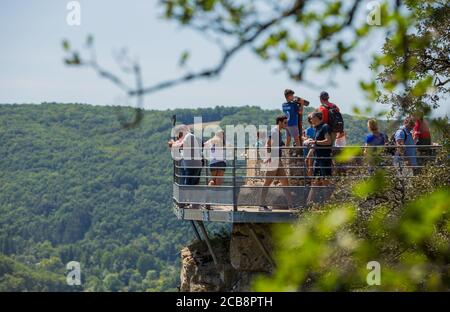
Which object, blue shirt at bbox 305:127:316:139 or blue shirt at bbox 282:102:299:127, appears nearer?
blue shirt at bbox 282:102:299:127

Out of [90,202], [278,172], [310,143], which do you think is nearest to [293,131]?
[310,143]

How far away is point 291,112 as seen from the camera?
15.4m

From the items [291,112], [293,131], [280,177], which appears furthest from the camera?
[293,131]

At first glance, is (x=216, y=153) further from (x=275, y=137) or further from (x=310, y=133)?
(x=310, y=133)

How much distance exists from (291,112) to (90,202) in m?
146

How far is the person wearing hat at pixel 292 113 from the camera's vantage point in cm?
1538

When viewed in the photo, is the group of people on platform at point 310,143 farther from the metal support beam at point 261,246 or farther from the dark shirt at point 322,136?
the metal support beam at point 261,246

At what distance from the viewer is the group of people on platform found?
1475 centimetres

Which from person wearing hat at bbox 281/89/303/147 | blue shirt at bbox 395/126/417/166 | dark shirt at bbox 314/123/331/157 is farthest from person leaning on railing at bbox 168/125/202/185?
blue shirt at bbox 395/126/417/166

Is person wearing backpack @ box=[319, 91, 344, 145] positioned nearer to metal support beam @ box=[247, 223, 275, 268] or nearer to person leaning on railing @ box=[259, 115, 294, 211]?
person leaning on railing @ box=[259, 115, 294, 211]

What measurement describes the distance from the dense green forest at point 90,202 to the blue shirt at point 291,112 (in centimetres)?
11083

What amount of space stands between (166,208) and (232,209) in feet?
414
